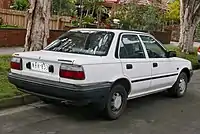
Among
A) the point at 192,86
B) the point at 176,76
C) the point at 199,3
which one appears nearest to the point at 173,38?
the point at 199,3

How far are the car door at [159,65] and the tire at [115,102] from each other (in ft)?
3.36

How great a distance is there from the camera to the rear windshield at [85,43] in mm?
6219

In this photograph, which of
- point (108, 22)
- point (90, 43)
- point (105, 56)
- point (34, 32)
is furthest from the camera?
point (108, 22)

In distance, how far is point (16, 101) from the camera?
668cm

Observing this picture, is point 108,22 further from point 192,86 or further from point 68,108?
point 68,108

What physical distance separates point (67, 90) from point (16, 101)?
5.20ft

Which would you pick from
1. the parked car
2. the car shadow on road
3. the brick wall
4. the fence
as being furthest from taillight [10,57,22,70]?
the fence

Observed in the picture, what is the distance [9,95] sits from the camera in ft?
21.8

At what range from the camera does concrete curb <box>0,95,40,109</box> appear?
6.42 m

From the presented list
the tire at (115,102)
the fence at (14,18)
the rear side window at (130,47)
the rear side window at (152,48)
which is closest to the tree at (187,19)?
the fence at (14,18)

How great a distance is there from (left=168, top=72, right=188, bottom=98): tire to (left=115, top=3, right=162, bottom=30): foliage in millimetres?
14930

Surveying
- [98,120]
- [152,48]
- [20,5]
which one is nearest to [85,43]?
[98,120]

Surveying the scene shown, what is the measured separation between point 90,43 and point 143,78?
1259 mm

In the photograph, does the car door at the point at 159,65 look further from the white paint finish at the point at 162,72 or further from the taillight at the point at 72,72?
the taillight at the point at 72,72
